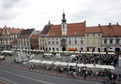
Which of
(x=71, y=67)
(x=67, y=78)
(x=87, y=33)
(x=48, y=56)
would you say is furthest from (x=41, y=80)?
(x=87, y=33)

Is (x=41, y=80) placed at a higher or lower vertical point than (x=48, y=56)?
lower

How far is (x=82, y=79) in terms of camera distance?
19.7 meters

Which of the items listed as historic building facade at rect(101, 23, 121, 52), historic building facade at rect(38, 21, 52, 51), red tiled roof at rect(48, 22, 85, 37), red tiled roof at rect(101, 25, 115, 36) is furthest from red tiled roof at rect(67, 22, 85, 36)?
historic building facade at rect(38, 21, 52, 51)

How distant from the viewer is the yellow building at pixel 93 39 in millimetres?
47188

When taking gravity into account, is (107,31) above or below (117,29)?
below

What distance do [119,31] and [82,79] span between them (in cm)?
3800

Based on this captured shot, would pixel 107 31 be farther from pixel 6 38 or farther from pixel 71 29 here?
pixel 6 38

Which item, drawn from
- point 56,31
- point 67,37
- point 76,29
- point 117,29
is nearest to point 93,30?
point 76,29

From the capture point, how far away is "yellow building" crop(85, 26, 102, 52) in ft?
155

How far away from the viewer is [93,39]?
48.1 meters

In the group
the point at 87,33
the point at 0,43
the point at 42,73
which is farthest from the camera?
the point at 0,43

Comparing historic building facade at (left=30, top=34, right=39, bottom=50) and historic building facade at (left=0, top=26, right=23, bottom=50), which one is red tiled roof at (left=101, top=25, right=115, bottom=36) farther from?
historic building facade at (left=0, top=26, right=23, bottom=50)

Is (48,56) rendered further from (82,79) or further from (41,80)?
(82,79)

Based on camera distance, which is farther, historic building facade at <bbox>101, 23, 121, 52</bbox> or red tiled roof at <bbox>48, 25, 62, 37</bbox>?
red tiled roof at <bbox>48, 25, 62, 37</bbox>
